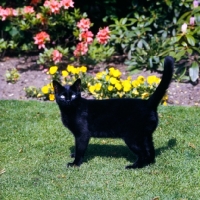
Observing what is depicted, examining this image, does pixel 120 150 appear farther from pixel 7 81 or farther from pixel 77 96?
pixel 7 81

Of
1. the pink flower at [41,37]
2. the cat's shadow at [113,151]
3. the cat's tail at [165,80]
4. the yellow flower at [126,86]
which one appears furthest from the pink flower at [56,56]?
the cat's tail at [165,80]

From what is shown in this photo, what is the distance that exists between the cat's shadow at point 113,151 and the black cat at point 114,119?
1.18ft

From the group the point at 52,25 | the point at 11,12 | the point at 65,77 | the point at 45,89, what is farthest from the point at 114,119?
the point at 11,12

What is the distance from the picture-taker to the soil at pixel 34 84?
7.89 m

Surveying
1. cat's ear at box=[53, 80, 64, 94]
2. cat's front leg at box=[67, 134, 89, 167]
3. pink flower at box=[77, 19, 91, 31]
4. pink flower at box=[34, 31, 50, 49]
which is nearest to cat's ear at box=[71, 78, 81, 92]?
cat's ear at box=[53, 80, 64, 94]

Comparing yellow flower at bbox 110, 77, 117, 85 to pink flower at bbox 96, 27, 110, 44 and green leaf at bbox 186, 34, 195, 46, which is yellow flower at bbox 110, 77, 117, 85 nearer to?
pink flower at bbox 96, 27, 110, 44

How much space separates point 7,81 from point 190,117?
344cm

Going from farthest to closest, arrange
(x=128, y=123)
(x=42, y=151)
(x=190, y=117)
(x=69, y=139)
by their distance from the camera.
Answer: (x=190, y=117)
(x=69, y=139)
(x=42, y=151)
(x=128, y=123)

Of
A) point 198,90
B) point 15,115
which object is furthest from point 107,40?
point 15,115

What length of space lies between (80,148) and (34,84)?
3.35m

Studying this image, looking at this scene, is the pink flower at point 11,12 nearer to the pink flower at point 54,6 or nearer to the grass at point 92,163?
the pink flower at point 54,6

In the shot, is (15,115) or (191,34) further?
(191,34)

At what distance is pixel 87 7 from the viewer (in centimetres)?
959

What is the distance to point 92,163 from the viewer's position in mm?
5480
